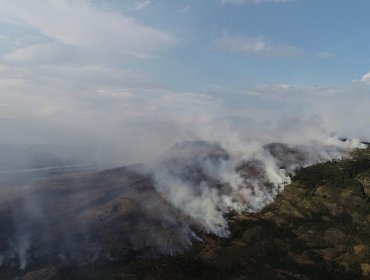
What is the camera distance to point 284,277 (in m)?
158

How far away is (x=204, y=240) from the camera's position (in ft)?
626

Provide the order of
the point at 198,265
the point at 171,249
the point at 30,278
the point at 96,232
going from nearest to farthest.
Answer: the point at 30,278 → the point at 198,265 → the point at 171,249 → the point at 96,232

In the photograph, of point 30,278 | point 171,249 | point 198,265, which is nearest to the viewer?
point 30,278

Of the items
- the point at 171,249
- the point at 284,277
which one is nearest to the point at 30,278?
the point at 171,249

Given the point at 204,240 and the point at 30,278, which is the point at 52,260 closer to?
the point at 30,278

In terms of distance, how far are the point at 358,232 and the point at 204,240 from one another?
6634 centimetres

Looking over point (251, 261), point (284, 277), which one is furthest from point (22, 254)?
point (284, 277)

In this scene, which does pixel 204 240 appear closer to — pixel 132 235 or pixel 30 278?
pixel 132 235

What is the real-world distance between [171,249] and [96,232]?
1381 inches

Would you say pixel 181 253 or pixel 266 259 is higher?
pixel 181 253

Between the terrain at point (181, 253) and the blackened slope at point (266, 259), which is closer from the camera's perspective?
the blackened slope at point (266, 259)

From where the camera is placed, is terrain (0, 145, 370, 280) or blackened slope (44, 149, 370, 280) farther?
terrain (0, 145, 370, 280)

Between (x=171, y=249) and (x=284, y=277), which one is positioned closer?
(x=284, y=277)

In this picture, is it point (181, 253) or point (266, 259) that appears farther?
point (181, 253)
